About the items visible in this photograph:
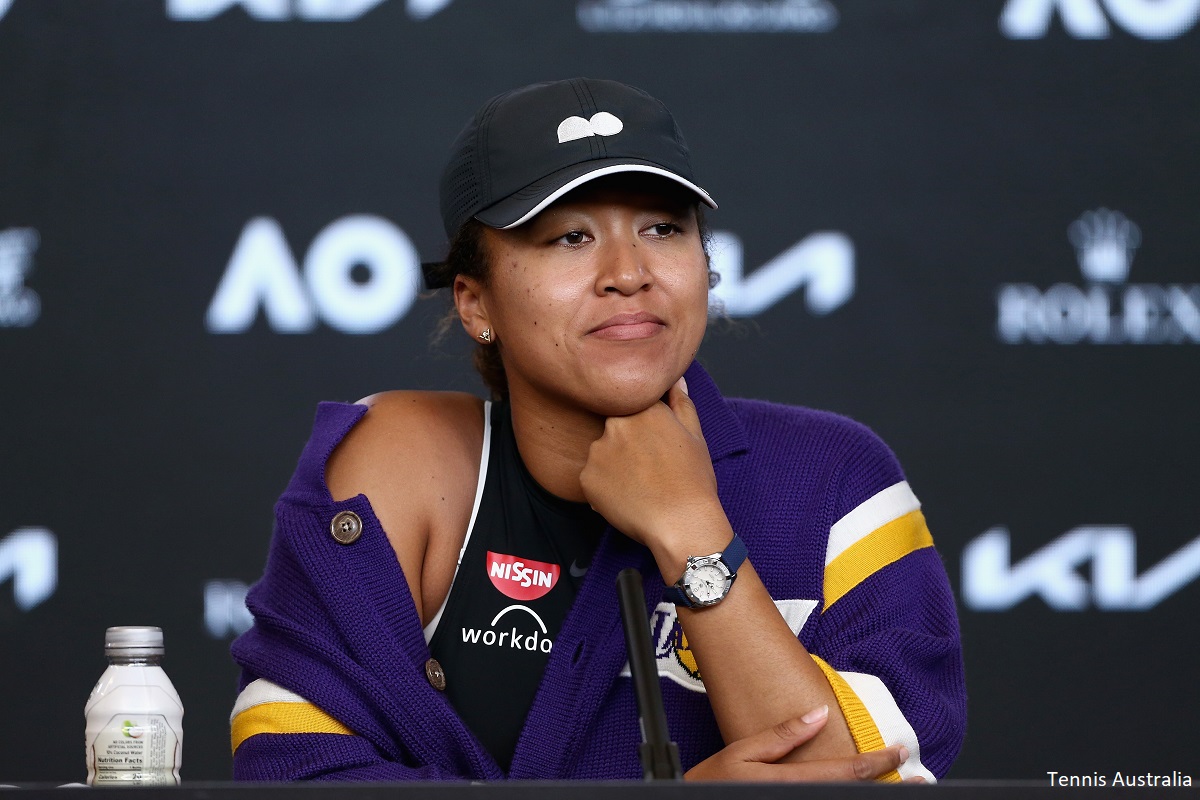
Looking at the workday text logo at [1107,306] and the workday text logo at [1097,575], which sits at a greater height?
the workday text logo at [1107,306]

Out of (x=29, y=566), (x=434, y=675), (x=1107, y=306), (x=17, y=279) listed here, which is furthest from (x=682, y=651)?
(x=17, y=279)

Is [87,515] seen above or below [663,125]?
below

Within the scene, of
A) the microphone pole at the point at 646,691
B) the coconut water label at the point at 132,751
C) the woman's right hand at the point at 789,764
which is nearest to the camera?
the microphone pole at the point at 646,691

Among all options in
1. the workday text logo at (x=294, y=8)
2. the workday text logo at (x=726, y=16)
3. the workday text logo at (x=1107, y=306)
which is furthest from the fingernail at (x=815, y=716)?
the workday text logo at (x=294, y=8)

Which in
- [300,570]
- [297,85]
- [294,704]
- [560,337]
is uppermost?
[297,85]

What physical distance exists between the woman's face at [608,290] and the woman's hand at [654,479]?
3 centimetres

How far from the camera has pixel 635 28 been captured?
225cm

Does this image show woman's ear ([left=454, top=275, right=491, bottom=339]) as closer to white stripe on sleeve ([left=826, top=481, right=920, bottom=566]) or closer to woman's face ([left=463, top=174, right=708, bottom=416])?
woman's face ([left=463, top=174, right=708, bottom=416])

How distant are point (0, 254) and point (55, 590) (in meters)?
0.57

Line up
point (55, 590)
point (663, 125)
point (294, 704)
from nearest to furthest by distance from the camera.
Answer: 1. point (294, 704)
2. point (663, 125)
3. point (55, 590)

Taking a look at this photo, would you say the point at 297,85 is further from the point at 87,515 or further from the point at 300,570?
the point at 300,570

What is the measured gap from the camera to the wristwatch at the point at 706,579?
3.94 ft

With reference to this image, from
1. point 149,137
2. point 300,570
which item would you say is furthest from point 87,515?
point 300,570

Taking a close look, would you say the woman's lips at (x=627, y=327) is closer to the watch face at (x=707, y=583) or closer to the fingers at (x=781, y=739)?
the watch face at (x=707, y=583)
